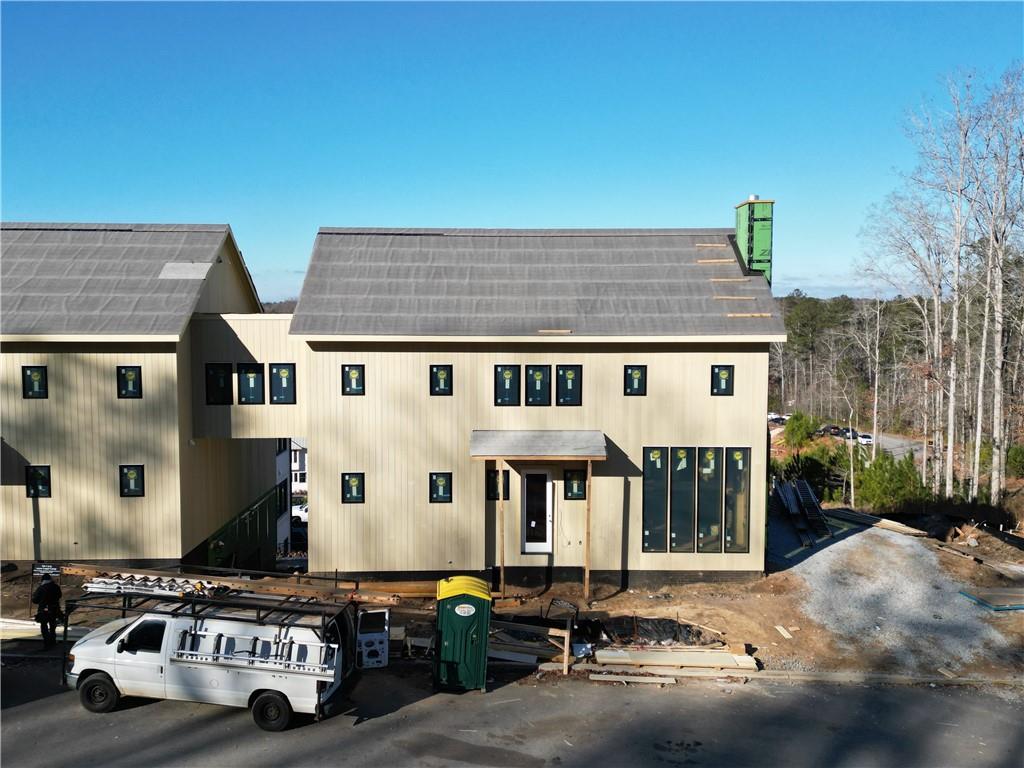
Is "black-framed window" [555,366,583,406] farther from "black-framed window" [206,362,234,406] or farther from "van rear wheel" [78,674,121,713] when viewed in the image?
"van rear wheel" [78,674,121,713]

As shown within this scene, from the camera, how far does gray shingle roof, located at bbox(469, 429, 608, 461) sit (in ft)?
53.6

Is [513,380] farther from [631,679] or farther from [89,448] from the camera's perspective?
[89,448]

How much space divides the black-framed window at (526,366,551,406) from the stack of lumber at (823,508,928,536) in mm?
11183

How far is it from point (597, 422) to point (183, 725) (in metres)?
10.2

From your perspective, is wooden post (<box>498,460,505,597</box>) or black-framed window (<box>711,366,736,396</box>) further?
black-framed window (<box>711,366,736,396</box>)

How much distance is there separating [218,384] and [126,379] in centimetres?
197

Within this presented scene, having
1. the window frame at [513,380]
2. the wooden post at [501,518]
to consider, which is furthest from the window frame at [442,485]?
the window frame at [513,380]

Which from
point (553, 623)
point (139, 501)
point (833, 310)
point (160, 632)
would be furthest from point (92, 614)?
point (833, 310)

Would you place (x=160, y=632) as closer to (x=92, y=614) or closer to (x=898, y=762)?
(x=92, y=614)

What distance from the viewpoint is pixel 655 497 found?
17.7 meters

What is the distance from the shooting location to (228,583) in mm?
14945

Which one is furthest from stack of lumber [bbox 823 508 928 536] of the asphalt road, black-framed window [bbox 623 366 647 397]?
black-framed window [bbox 623 366 647 397]

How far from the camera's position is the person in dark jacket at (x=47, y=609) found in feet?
45.1

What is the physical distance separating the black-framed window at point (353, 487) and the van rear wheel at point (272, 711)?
6.68 m
